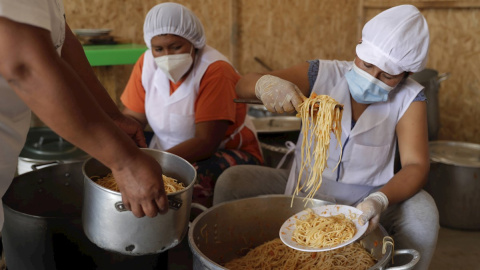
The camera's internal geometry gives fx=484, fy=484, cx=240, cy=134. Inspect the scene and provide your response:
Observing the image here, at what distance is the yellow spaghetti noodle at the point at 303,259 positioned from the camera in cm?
207

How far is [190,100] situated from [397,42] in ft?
4.36

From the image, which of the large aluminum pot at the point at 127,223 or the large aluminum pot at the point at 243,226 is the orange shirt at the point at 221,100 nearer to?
the large aluminum pot at the point at 243,226

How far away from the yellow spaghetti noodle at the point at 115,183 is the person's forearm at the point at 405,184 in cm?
97

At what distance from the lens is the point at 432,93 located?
4.00 metres

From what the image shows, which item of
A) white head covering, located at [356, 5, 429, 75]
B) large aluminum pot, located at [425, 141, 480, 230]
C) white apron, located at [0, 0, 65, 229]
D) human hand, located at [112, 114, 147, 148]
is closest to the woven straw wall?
large aluminum pot, located at [425, 141, 480, 230]

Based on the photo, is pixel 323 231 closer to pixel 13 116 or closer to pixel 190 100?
pixel 13 116

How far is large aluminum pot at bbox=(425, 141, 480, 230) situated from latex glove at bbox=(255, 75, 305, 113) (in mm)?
1951

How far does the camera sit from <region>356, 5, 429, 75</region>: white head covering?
2252 millimetres

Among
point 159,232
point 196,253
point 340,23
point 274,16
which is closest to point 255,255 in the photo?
point 196,253

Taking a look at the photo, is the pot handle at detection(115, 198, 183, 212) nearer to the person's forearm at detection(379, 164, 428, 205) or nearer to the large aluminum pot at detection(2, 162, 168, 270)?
the large aluminum pot at detection(2, 162, 168, 270)

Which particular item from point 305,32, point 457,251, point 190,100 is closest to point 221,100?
point 190,100

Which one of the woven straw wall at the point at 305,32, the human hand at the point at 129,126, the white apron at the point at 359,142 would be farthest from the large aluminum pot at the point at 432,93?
the human hand at the point at 129,126

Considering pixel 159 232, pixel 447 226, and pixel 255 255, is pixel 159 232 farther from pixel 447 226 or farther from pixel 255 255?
pixel 447 226

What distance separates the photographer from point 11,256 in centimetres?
229
